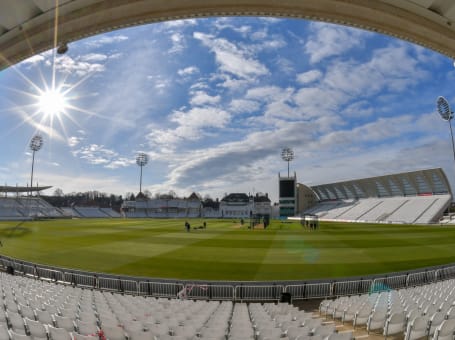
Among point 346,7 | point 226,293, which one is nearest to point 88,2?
point 346,7

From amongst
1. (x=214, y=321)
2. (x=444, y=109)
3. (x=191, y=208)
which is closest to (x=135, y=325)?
(x=214, y=321)

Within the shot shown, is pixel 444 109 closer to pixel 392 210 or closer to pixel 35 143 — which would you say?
pixel 392 210

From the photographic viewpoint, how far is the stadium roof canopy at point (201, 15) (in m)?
5.44

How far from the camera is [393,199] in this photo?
81250 millimetres

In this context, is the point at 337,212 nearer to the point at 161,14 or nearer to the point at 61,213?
the point at 161,14

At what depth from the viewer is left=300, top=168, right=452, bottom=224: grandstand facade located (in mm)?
66863

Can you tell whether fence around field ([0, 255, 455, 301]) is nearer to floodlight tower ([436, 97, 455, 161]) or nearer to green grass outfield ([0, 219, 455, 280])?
green grass outfield ([0, 219, 455, 280])

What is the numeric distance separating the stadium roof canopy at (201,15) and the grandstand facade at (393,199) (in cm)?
6868

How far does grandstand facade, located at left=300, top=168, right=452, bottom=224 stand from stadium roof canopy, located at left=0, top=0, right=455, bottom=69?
68681 mm

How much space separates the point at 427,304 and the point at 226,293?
26.5 feet

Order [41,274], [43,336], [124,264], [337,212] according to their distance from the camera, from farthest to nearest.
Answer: [337,212]
[124,264]
[41,274]
[43,336]

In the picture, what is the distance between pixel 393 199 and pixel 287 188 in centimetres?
3197

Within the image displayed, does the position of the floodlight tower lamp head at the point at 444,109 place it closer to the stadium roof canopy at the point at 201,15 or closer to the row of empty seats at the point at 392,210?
the row of empty seats at the point at 392,210

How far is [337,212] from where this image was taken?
89.1 m
